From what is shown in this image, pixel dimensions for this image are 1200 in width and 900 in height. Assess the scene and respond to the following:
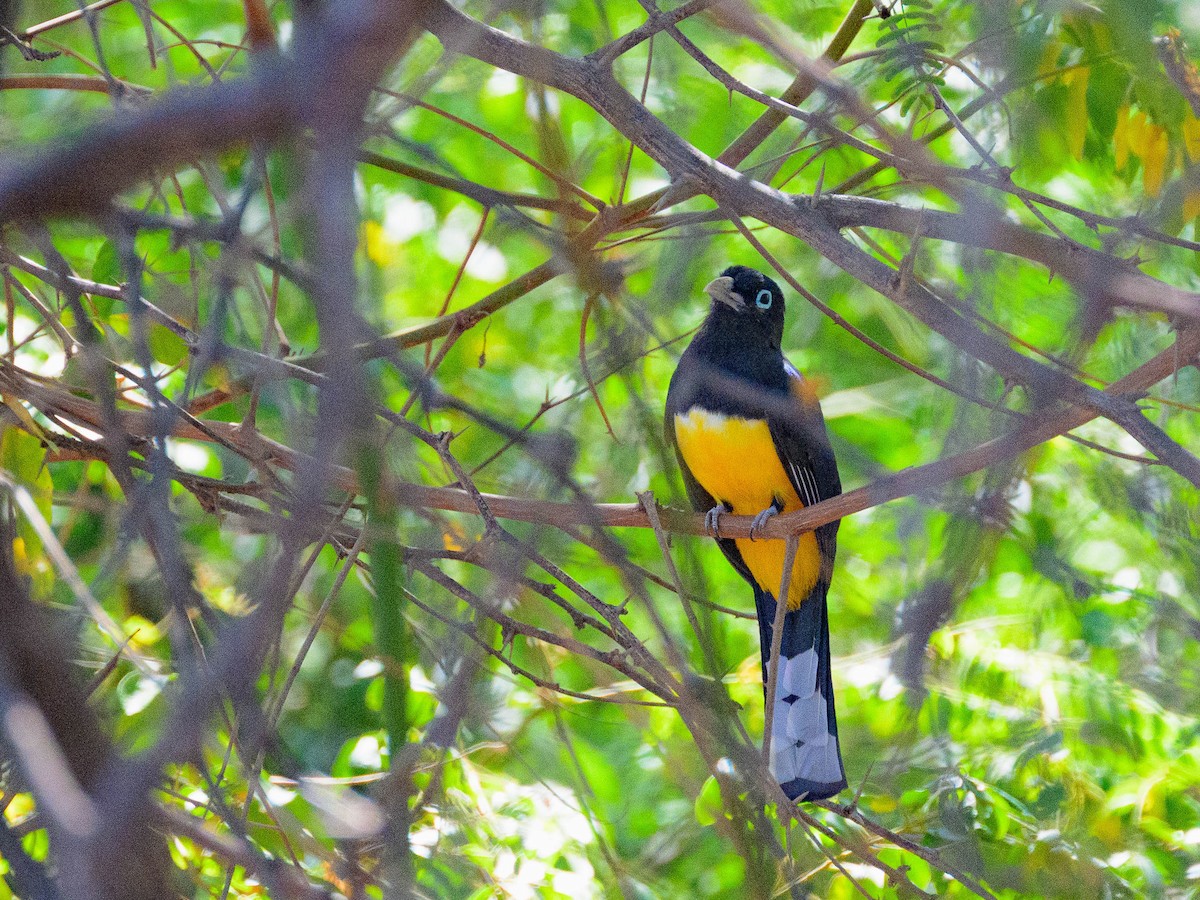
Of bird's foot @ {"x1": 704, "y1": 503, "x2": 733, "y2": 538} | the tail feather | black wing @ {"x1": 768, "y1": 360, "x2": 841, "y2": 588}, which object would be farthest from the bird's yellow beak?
the tail feather

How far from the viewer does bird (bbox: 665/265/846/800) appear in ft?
14.2

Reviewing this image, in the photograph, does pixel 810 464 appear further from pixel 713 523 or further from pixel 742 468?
pixel 713 523

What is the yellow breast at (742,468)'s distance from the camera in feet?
14.8

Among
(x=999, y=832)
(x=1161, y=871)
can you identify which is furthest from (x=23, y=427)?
(x=1161, y=871)

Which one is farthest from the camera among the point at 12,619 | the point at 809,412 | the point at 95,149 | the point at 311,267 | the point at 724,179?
the point at 809,412

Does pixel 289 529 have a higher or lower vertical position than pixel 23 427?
lower

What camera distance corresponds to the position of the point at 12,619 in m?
1.34

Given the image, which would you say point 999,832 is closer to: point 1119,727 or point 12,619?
point 1119,727

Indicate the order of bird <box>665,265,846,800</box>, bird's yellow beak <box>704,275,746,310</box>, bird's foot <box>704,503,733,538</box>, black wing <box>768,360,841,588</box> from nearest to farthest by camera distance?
bird's foot <box>704,503,733,538</box> < bird <box>665,265,846,800</box> < black wing <box>768,360,841,588</box> < bird's yellow beak <box>704,275,746,310</box>

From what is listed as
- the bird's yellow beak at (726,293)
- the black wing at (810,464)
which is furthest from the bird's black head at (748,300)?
the black wing at (810,464)

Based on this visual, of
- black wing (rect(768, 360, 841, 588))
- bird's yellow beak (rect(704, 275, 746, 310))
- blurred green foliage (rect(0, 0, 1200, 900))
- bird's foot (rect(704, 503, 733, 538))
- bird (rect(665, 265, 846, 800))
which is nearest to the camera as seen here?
blurred green foliage (rect(0, 0, 1200, 900))

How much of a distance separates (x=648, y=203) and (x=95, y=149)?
2.63 m

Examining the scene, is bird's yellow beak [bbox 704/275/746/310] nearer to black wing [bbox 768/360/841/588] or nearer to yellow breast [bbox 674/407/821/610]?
black wing [bbox 768/360/841/588]

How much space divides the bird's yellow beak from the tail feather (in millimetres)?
1179
